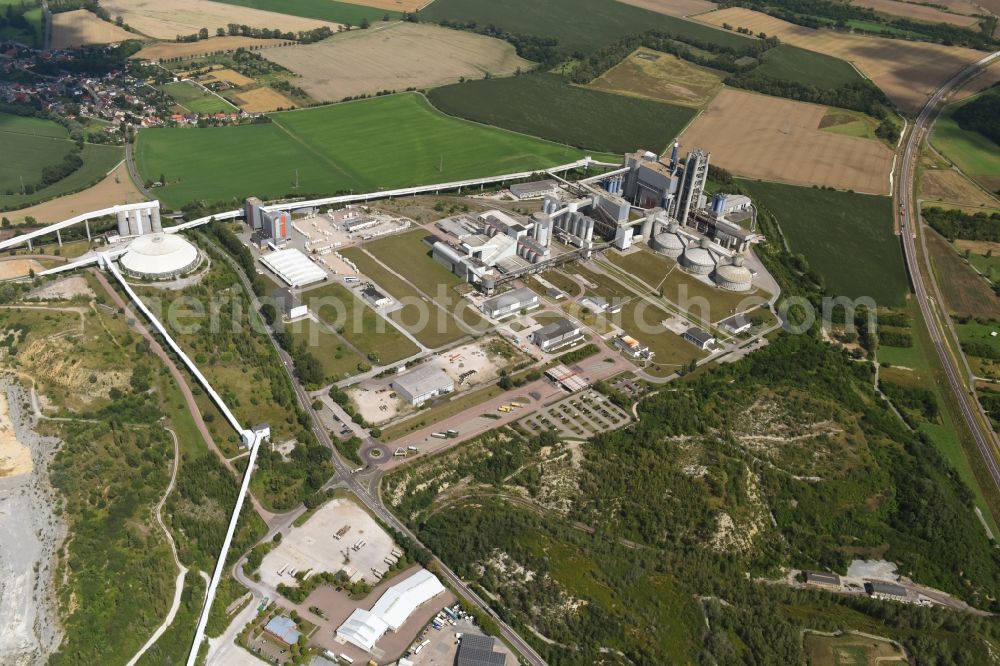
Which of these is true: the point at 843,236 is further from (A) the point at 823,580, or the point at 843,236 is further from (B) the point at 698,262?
(A) the point at 823,580

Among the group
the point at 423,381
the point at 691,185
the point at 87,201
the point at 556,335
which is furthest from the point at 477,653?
the point at 87,201

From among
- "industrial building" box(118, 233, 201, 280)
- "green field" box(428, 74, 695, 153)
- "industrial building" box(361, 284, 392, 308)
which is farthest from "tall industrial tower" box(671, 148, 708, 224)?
"industrial building" box(118, 233, 201, 280)

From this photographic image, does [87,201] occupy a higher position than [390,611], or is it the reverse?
[87,201]

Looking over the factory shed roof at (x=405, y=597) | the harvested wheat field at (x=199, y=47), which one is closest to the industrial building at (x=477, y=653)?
the factory shed roof at (x=405, y=597)

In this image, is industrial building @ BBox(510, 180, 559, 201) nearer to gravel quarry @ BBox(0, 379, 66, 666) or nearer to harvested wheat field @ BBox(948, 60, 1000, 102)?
gravel quarry @ BBox(0, 379, 66, 666)

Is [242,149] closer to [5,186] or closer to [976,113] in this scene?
[5,186]

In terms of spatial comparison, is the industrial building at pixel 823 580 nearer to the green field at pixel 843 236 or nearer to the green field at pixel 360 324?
the green field at pixel 360 324

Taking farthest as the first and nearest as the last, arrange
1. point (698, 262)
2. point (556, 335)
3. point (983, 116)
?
1. point (983, 116)
2. point (698, 262)
3. point (556, 335)
